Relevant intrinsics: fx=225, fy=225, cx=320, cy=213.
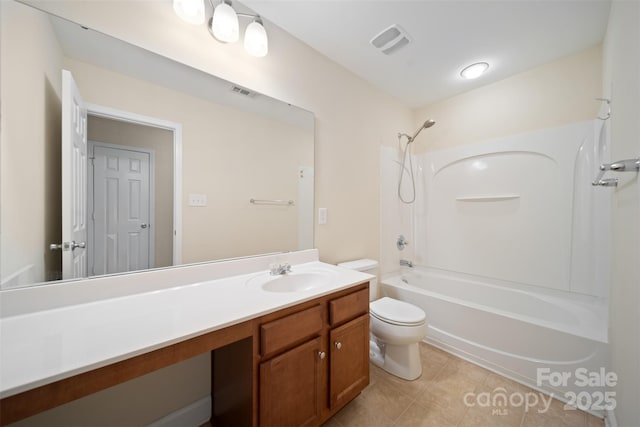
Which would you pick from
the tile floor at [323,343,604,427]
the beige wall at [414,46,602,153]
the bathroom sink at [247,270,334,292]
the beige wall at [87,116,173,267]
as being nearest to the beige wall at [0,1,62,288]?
the beige wall at [87,116,173,267]

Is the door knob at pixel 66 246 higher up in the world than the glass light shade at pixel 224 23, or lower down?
lower down

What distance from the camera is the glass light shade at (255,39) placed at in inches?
52.3

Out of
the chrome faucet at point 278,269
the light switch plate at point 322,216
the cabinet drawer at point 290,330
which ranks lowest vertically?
the cabinet drawer at point 290,330

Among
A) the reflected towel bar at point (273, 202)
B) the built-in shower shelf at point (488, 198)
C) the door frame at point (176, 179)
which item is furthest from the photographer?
the built-in shower shelf at point (488, 198)

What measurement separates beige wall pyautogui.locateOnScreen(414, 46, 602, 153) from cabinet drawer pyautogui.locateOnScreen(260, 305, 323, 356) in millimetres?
2360

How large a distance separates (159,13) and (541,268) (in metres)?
3.13

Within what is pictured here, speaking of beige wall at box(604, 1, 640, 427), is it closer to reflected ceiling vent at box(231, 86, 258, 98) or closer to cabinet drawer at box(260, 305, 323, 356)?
cabinet drawer at box(260, 305, 323, 356)

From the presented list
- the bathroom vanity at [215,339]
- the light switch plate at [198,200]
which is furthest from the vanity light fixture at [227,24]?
the bathroom vanity at [215,339]

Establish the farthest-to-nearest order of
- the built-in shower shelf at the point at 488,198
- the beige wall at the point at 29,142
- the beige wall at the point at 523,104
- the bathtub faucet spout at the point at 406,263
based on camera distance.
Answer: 1. the bathtub faucet spout at the point at 406,263
2. the built-in shower shelf at the point at 488,198
3. the beige wall at the point at 523,104
4. the beige wall at the point at 29,142

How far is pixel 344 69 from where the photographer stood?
196 centimetres

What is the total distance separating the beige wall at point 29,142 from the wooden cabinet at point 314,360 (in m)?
0.90

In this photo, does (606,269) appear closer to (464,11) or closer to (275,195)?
(464,11)

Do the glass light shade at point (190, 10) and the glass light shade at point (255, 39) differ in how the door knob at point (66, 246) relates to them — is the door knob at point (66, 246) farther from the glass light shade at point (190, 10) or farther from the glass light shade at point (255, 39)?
the glass light shade at point (255, 39)

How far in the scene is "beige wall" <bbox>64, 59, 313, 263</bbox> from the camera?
104cm
